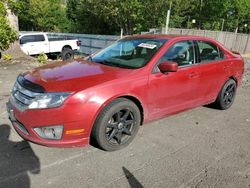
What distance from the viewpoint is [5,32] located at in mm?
9742

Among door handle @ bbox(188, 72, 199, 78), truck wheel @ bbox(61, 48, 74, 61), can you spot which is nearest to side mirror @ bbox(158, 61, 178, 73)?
door handle @ bbox(188, 72, 199, 78)

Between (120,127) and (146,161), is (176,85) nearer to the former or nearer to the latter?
(120,127)

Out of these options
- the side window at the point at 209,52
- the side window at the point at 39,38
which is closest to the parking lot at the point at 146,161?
the side window at the point at 209,52

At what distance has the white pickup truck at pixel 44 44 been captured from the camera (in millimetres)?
A: 14883

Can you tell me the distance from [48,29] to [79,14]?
732 centimetres

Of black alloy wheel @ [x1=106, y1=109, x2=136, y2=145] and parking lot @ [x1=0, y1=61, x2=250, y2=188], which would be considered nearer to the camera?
parking lot @ [x1=0, y1=61, x2=250, y2=188]

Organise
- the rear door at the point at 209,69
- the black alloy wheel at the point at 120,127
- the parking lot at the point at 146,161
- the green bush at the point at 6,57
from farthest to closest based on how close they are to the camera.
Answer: the green bush at the point at 6,57
the rear door at the point at 209,69
the black alloy wheel at the point at 120,127
the parking lot at the point at 146,161

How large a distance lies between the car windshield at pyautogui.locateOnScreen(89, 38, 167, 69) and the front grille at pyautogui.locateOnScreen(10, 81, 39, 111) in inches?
53.3

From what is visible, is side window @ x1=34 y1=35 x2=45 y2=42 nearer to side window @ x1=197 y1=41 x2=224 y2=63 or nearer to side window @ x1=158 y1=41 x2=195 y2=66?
side window @ x1=197 y1=41 x2=224 y2=63

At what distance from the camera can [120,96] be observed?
3.81 metres

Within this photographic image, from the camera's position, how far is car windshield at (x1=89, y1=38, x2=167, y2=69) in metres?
4.31

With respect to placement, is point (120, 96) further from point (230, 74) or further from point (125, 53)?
point (230, 74)

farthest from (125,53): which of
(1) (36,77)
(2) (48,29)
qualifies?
(2) (48,29)

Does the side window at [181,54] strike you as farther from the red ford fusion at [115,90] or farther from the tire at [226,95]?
the tire at [226,95]
